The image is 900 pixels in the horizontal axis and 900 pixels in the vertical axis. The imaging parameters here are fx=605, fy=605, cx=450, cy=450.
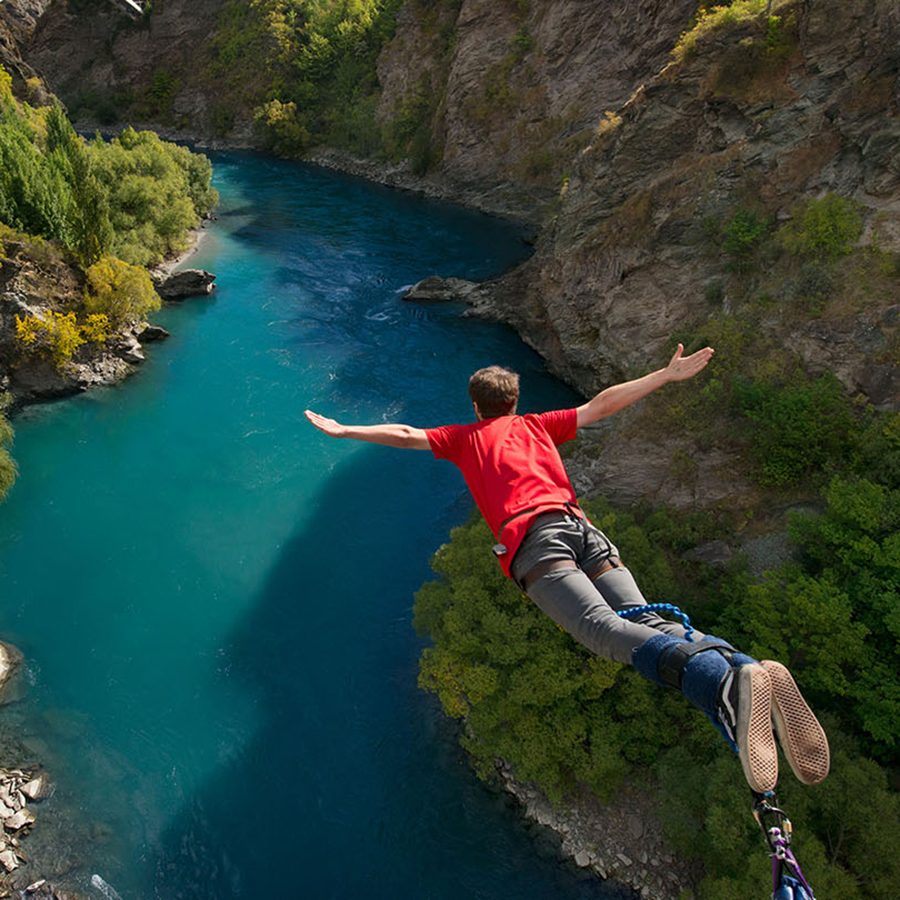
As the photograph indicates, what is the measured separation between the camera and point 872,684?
837 cm

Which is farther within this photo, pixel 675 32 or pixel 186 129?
pixel 186 129

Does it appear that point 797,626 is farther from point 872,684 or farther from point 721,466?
point 721,466

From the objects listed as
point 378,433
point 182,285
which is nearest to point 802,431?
point 378,433

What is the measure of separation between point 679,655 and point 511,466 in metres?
1.73

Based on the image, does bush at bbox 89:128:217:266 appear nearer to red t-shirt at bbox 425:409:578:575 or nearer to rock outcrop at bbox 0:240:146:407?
rock outcrop at bbox 0:240:146:407

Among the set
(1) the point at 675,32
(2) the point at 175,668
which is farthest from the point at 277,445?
(1) the point at 675,32

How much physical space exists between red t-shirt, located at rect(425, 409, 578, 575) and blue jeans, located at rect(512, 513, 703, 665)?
121 mm

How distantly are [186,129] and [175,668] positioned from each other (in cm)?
6619

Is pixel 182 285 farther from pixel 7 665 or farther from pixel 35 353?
pixel 7 665

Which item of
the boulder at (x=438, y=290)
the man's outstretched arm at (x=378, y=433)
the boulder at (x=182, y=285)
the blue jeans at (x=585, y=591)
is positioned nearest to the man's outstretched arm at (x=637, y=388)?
the blue jeans at (x=585, y=591)

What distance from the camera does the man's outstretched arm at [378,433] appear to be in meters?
4.54

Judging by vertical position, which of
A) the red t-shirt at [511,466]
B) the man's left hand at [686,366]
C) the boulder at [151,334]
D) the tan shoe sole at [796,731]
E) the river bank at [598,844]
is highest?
the man's left hand at [686,366]

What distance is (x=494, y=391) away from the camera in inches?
193

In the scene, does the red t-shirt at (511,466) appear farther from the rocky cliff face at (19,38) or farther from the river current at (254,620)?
the rocky cliff face at (19,38)
